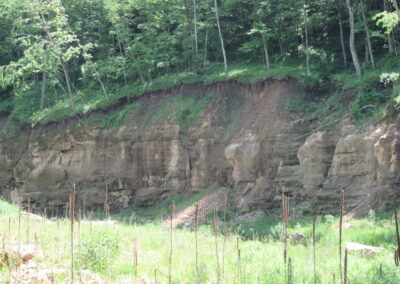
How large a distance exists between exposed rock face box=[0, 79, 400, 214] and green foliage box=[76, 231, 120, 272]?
30.3 feet

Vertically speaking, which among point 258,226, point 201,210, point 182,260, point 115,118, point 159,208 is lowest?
point 159,208

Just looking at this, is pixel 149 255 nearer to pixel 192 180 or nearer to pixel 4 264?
pixel 4 264

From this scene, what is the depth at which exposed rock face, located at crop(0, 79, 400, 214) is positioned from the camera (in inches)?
713

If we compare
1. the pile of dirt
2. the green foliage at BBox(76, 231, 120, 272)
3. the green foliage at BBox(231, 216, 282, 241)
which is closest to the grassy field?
the green foliage at BBox(76, 231, 120, 272)

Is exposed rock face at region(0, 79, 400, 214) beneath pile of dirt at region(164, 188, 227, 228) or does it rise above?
above

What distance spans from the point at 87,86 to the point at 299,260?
2705 cm

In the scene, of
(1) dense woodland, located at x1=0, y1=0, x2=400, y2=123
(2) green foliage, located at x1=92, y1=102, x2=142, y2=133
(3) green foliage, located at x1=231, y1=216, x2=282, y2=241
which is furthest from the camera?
(2) green foliage, located at x1=92, y1=102, x2=142, y2=133

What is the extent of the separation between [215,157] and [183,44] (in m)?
9.13

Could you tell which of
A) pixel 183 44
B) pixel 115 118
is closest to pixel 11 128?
pixel 115 118

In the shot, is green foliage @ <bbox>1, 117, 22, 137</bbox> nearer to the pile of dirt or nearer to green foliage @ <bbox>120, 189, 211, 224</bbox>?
green foliage @ <bbox>120, 189, 211, 224</bbox>

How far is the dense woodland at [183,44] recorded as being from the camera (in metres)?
25.1

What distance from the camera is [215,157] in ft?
80.4

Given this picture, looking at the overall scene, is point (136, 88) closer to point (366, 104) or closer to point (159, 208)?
point (159, 208)

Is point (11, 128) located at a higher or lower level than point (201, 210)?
higher
